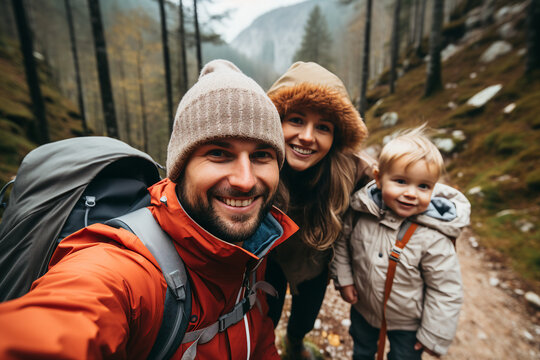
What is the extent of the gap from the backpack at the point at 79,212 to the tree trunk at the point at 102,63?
5808mm

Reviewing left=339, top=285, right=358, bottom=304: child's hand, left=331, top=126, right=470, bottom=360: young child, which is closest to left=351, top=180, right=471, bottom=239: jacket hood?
left=331, top=126, right=470, bottom=360: young child

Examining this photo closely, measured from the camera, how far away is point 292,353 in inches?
111

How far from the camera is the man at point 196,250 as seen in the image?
0.75m

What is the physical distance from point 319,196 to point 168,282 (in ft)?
5.07

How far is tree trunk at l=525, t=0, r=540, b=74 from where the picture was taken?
7.61m

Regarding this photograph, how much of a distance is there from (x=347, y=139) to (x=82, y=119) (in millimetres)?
19499

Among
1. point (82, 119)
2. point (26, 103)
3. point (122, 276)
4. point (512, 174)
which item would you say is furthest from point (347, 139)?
point (82, 119)

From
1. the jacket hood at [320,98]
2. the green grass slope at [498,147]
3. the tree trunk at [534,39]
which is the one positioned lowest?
the green grass slope at [498,147]

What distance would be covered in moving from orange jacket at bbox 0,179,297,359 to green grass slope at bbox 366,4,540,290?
490 centimetres

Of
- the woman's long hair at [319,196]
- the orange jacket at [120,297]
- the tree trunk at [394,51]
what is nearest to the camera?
the orange jacket at [120,297]

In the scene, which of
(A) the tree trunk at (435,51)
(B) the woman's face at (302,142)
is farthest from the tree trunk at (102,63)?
(A) the tree trunk at (435,51)

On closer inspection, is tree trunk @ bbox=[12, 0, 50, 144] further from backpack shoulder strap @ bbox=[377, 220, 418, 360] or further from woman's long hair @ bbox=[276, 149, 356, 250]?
backpack shoulder strap @ bbox=[377, 220, 418, 360]

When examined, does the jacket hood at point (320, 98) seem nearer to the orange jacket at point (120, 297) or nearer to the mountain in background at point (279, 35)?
the orange jacket at point (120, 297)

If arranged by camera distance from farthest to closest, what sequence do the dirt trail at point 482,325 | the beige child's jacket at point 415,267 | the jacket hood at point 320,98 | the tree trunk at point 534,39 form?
the tree trunk at point 534,39 → the dirt trail at point 482,325 → the jacket hood at point 320,98 → the beige child's jacket at point 415,267
